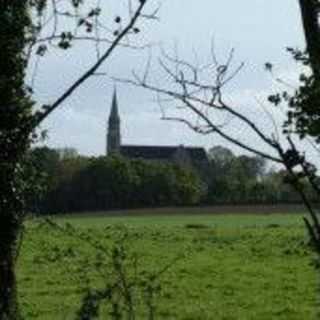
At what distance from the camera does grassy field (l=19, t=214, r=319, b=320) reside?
67.1 feet

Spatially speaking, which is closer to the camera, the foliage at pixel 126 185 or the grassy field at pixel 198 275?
the grassy field at pixel 198 275

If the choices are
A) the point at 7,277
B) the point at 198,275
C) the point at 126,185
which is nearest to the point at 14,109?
the point at 7,277

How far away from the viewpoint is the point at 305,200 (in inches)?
173

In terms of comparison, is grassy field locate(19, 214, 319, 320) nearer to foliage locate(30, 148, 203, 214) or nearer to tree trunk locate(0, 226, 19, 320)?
tree trunk locate(0, 226, 19, 320)

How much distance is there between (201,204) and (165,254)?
47348 millimetres

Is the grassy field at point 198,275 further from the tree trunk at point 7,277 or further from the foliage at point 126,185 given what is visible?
the foliage at point 126,185

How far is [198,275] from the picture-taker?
94.0 feet

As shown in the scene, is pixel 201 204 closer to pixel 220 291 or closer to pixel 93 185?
pixel 93 185

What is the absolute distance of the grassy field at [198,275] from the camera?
67.1ft

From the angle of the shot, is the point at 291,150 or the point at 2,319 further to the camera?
the point at 2,319

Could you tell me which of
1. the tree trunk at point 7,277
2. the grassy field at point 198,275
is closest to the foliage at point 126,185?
the grassy field at point 198,275

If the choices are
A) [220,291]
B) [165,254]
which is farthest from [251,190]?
[165,254]

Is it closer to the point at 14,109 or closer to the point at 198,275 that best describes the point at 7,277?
the point at 14,109

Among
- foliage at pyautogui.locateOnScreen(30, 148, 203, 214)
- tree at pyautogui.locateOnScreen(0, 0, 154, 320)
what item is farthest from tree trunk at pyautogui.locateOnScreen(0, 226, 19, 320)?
foliage at pyautogui.locateOnScreen(30, 148, 203, 214)
